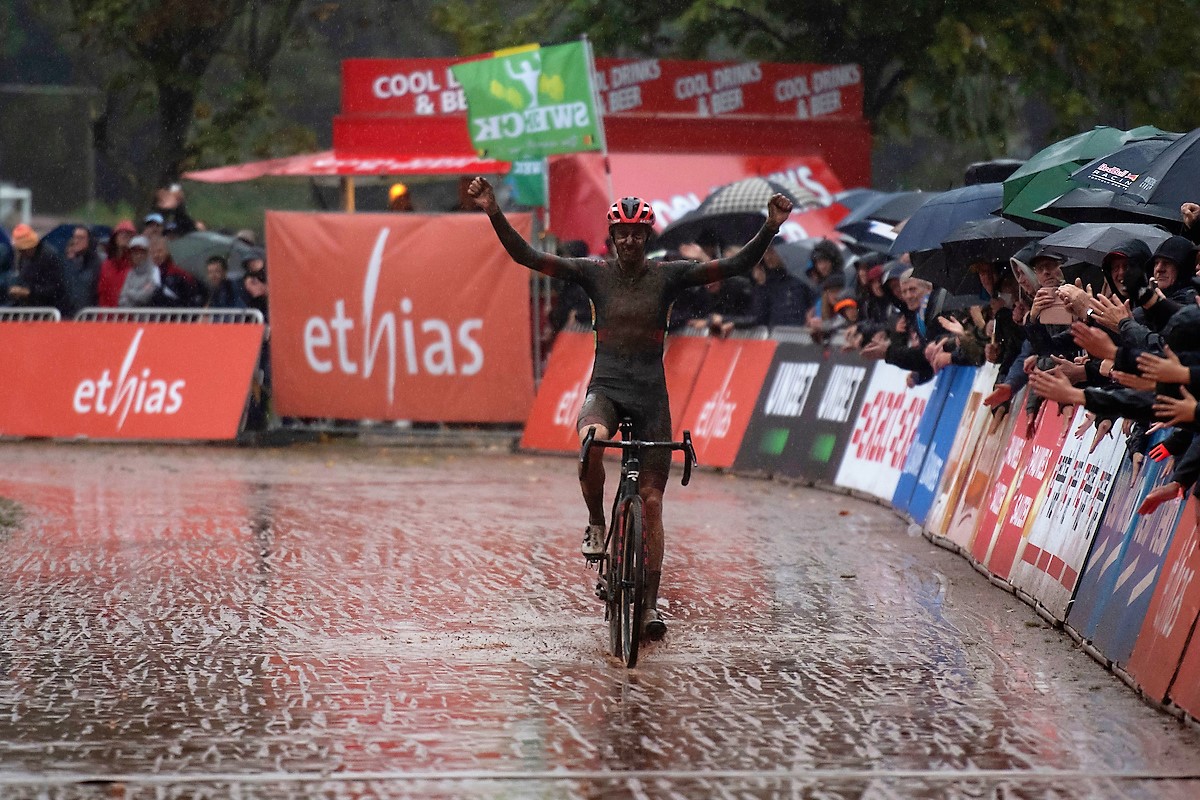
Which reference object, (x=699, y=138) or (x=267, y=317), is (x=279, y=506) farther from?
(x=699, y=138)

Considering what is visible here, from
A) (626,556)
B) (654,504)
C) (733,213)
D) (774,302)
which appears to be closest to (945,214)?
(654,504)

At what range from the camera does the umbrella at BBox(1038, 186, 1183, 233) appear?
35.6ft

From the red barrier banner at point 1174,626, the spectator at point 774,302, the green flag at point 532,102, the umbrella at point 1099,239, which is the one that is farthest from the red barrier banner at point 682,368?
the red barrier banner at point 1174,626

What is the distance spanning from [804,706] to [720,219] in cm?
1282

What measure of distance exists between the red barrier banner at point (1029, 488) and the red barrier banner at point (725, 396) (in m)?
7.21

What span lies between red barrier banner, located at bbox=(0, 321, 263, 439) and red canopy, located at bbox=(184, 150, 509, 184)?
241 inches

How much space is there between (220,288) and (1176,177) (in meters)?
14.4

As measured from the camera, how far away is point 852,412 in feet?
57.2

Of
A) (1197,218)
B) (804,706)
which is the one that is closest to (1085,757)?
(804,706)

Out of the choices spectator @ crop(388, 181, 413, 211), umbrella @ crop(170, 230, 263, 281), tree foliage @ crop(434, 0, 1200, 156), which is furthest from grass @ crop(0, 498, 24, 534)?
tree foliage @ crop(434, 0, 1200, 156)

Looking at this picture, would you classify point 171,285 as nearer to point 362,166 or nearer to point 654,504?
point 362,166

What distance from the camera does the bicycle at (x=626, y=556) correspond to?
8.84m

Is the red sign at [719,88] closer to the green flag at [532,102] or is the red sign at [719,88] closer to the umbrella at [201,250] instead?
the umbrella at [201,250]

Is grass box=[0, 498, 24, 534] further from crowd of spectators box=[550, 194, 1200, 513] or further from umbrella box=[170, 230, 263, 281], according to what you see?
umbrella box=[170, 230, 263, 281]
